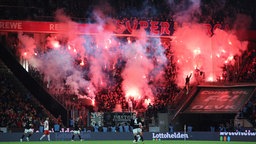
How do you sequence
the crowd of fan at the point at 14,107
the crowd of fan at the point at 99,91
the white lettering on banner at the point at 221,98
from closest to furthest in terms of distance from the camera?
the crowd of fan at the point at 14,107
the crowd of fan at the point at 99,91
the white lettering on banner at the point at 221,98

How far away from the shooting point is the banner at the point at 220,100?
5027 cm

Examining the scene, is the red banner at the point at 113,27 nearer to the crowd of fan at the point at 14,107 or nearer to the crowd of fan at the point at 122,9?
the crowd of fan at the point at 122,9

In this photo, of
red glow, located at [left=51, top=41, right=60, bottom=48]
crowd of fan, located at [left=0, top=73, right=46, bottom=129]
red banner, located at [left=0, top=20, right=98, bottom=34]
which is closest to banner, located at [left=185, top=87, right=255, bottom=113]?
red banner, located at [left=0, top=20, right=98, bottom=34]

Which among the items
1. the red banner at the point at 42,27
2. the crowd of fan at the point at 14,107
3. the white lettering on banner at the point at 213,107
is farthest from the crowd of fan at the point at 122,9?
the white lettering on banner at the point at 213,107

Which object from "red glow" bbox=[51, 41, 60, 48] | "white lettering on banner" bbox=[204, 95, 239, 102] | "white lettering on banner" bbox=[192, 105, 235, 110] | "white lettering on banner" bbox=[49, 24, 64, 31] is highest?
"white lettering on banner" bbox=[49, 24, 64, 31]

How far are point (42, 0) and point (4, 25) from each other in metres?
4.53

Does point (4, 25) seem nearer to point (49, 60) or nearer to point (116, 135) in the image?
point (49, 60)

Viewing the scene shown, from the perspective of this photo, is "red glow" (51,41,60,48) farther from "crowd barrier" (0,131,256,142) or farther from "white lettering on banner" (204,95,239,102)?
"white lettering on banner" (204,95,239,102)

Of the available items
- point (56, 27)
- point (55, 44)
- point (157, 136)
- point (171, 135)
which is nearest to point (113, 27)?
point (56, 27)

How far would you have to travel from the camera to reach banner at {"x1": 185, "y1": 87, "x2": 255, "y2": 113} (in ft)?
165

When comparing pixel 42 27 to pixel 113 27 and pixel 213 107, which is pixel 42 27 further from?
pixel 213 107

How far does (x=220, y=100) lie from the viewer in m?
51.6

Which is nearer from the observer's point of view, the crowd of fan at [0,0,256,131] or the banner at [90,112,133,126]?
the banner at [90,112,133,126]

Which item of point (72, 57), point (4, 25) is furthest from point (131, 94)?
point (4, 25)
